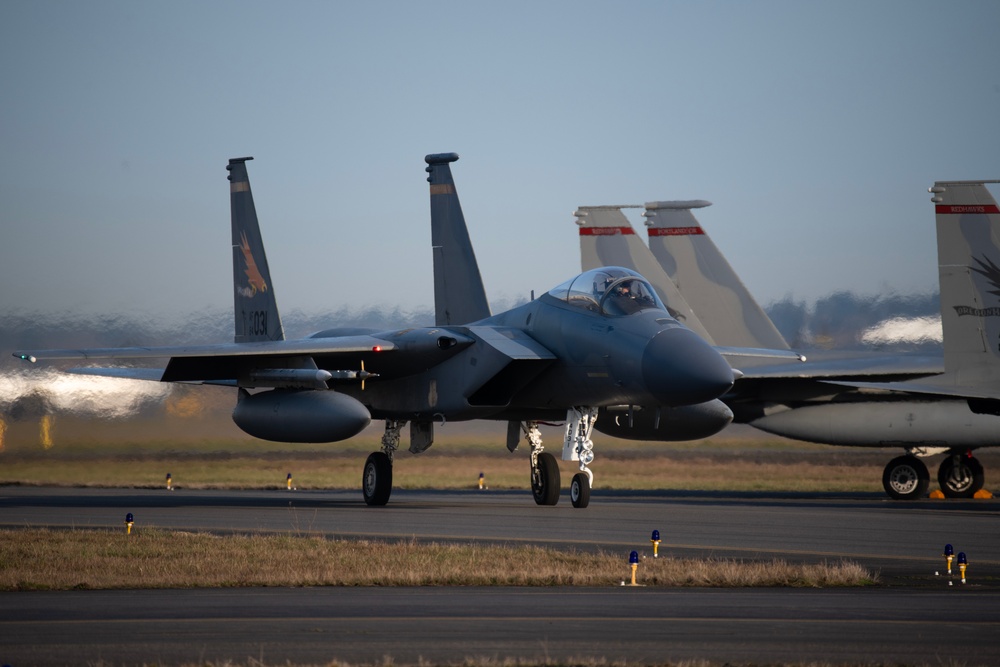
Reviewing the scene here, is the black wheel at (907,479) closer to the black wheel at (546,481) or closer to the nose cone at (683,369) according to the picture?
the black wheel at (546,481)

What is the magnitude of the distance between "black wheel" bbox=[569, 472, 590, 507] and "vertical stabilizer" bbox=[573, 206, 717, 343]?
30.7ft

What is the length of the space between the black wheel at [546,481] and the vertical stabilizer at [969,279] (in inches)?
239

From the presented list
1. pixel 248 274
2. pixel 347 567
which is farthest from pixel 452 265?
pixel 347 567

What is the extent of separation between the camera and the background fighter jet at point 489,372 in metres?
16.2

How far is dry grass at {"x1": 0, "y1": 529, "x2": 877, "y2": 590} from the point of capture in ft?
32.6

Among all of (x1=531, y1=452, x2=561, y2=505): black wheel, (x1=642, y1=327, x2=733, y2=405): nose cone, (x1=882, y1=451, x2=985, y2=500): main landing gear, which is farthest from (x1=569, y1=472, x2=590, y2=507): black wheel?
(x1=882, y1=451, x2=985, y2=500): main landing gear

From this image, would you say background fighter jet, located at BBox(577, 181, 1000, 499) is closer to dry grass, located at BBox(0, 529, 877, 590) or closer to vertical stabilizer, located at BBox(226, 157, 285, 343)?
vertical stabilizer, located at BBox(226, 157, 285, 343)

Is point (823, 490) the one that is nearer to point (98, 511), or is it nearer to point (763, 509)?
point (763, 509)

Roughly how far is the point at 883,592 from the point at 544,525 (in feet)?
20.2

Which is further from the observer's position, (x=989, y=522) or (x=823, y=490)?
(x=823, y=490)

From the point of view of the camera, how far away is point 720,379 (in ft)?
51.0

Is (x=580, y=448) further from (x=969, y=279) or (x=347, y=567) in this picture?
(x=347, y=567)

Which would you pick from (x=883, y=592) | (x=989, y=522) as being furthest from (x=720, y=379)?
(x=883, y=592)

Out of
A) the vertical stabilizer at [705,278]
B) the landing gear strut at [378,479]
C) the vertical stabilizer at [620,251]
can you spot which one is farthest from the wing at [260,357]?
the vertical stabilizer at [705,278]
